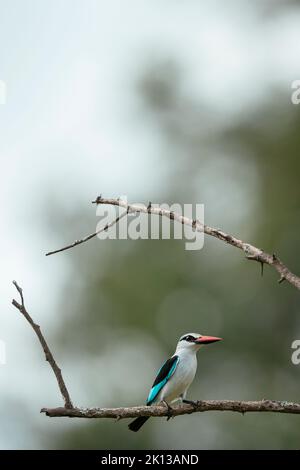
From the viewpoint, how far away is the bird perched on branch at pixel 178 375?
26.1 feet

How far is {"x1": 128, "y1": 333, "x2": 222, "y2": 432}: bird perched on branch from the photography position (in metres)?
7.97

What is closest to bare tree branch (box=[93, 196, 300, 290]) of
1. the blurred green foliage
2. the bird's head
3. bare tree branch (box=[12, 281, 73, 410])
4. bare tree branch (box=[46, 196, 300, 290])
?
bare tree branch (box=[46, 196, 300, 290])

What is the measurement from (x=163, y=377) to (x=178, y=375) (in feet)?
0.39

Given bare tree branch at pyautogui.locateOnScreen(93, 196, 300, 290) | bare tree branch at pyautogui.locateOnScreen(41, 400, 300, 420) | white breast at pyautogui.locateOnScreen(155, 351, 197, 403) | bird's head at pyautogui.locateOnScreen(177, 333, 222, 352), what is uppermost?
bare tree branch at pyautogui.locateOnScreen(93, 196, 300, 290)

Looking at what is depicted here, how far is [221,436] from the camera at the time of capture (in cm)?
2527

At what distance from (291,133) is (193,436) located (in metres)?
9.08

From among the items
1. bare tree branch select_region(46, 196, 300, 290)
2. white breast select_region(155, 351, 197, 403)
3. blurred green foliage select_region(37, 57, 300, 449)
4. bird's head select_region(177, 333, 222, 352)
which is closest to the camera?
bare tree branch select_region(46, 196, 300, 290)

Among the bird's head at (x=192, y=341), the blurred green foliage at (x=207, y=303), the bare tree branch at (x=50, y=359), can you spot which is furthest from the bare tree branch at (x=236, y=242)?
the blurred green foliage at (x=207, y=303)

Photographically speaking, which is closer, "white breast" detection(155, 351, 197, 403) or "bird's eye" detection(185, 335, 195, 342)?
"white breast" detection(155, 351, 197, 403)

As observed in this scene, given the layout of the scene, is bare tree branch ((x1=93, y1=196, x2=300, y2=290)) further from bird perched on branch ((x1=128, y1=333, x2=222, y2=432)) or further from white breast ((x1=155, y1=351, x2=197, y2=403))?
white breast ((x1=155, y1=351, x2=197, y2=403))

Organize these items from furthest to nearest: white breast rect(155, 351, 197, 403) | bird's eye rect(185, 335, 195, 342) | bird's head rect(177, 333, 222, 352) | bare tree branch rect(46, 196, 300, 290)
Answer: bird's eye rect(185, 335, 195, 342) < bird's head rect(177, 333, 222, 352) < white breast rect(155, 351, 197, 403) < bare tree branch rect(46, 196, 300, 290)

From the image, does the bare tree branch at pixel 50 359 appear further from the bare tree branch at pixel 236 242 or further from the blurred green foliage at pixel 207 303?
the blurred green foliage at pixel 207 303
